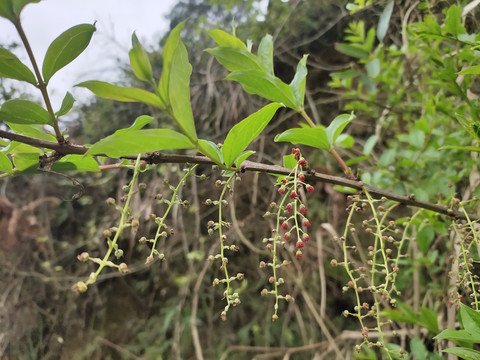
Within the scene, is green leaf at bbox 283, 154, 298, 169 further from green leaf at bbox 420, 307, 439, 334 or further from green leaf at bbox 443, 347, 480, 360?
green leaf at bbox 420, 307, 439, 334

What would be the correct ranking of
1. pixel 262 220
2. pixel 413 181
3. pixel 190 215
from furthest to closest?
pixel 190 215, pixel 262 220, pixel 413 181

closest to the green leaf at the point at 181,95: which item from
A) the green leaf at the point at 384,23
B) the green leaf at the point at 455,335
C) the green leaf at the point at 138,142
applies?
the green leaf at the point at 138,142

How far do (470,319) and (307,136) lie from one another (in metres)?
0.26

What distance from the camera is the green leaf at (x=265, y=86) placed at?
42 centimetres

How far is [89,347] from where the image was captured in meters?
1.68

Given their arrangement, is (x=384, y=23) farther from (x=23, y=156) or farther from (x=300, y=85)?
(x=23, y=156)

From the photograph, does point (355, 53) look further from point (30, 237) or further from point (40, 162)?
point (30, 237)

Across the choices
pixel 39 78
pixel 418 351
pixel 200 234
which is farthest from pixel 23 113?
pixel 200 234

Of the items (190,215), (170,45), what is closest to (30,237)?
(190,215)

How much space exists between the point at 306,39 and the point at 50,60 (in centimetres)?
152

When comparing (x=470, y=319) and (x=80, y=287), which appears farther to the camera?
(x=470, y=319)

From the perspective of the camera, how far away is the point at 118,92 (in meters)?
0.28

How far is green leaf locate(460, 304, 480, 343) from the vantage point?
15.6 inches

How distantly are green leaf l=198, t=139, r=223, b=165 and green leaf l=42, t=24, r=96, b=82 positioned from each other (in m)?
0.14
